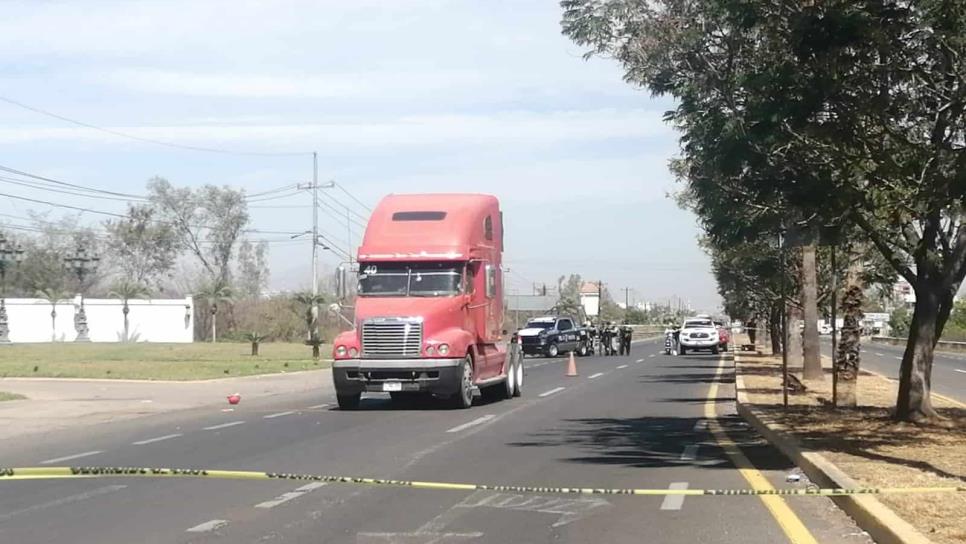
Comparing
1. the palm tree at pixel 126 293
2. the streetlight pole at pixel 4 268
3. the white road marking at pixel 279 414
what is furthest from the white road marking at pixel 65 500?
the palm tree at pixel 126 293

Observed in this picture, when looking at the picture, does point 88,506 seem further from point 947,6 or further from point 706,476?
point 947,6

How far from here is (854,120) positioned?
45.8 ft

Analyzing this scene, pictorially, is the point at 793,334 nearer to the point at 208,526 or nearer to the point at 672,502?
the point at 672,502

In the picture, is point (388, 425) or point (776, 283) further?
point (776, 283)

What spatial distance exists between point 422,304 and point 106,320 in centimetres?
6302

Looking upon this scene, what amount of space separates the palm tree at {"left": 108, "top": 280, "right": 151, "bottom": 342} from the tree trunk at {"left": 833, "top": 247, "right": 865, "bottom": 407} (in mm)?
64627

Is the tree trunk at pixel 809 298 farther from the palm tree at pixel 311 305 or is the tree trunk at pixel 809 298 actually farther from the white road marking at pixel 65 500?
the palm tree at pixel 311 305

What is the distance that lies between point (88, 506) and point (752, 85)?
8.76 metres

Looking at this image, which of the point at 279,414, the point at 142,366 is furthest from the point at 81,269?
the point at 279,414

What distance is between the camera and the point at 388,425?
1906 centimetres

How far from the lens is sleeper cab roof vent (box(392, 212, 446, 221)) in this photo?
2252 cm

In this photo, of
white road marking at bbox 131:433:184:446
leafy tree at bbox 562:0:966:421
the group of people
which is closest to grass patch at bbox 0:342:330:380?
white road marking at bbox 131:433:184:446

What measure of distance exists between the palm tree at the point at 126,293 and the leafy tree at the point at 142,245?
12928 millimetres

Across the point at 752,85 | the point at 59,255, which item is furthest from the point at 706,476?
the point at 59,255
